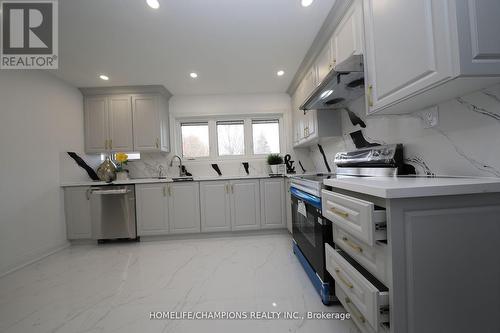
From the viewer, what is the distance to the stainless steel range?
134 cm

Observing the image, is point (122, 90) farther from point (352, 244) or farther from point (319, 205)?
point (352, 244)

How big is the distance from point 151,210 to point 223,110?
196 cm

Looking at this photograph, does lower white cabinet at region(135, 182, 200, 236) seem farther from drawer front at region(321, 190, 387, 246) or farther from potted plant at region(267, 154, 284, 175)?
drawer front at region(321, 190, 387, 246)

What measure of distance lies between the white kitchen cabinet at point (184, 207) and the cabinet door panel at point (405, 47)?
240 centimetres

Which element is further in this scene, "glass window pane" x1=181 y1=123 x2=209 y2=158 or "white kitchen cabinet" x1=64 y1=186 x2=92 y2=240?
"glass window pane" x1=181 y1=123 x2=209 y2=158

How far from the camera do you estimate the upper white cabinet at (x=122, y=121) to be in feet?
10.1

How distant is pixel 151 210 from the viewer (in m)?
2.80

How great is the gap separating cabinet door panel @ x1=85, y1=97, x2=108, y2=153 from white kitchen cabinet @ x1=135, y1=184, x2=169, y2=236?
1051mm

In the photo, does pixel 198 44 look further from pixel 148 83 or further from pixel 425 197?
pixel 425 197

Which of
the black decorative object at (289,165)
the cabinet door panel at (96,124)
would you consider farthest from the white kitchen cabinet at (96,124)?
the black decorative object at (289,165)

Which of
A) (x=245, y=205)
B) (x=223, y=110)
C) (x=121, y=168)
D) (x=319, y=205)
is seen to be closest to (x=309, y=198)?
(x=319, y=205)

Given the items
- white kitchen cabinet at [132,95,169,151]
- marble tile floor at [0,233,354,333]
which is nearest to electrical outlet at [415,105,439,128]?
marble tile floor at [0,233,354,333]

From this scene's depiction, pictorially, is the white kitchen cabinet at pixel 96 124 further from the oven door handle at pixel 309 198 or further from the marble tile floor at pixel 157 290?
the oven door handle at pixel 309 198

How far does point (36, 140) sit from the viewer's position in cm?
239
